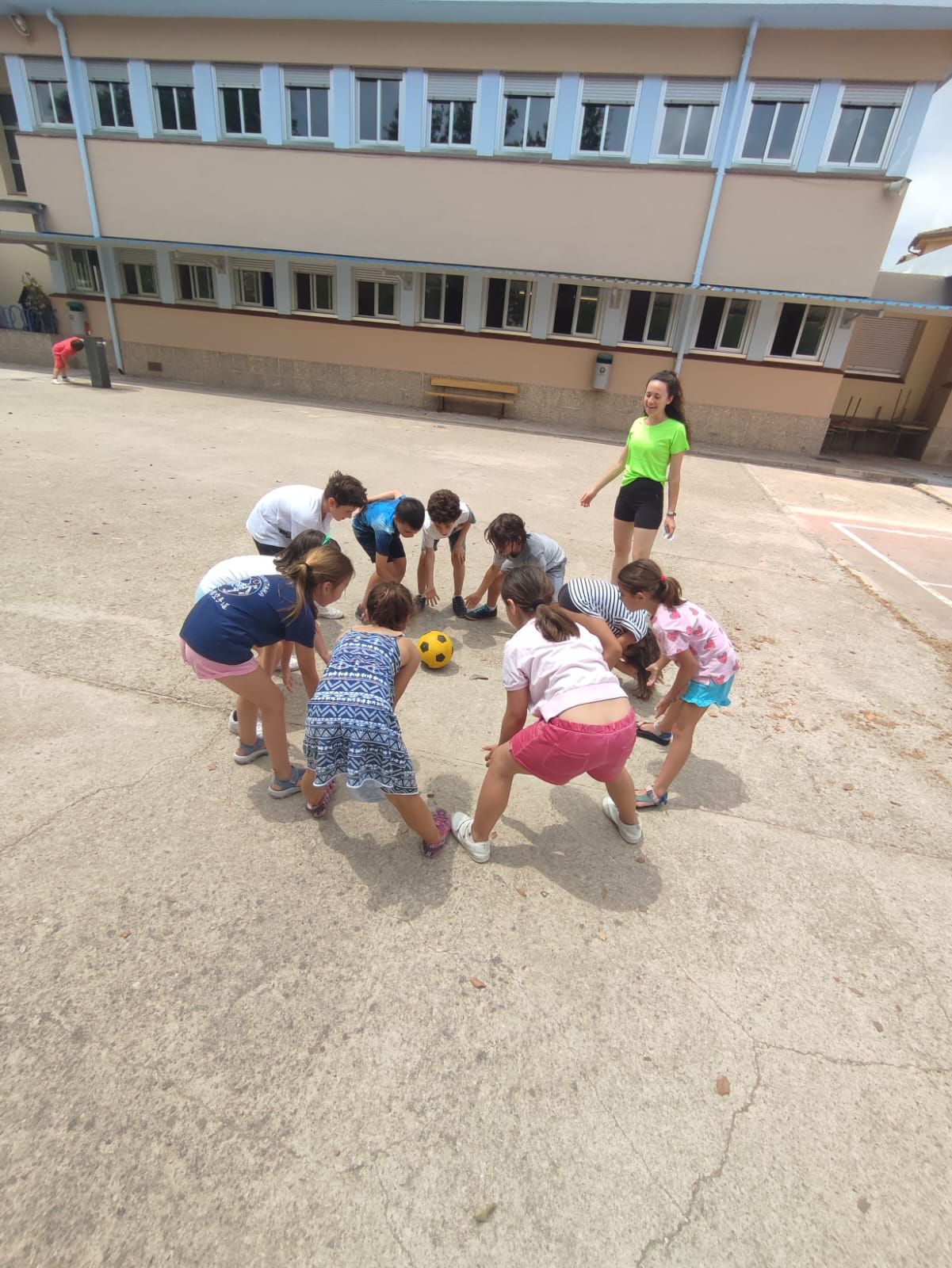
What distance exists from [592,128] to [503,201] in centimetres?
239

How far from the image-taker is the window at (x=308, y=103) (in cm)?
1453

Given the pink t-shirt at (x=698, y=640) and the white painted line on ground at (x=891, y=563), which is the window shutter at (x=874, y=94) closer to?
the white painted line on ground at (x=891, y=563)

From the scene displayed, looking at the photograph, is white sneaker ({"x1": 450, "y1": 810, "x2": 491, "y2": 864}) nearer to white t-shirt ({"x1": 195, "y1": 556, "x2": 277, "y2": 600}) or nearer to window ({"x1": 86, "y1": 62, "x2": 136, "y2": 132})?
white t-shirt ({"x1": 195, "y1": 556, "x2": 277, "y2": 600})

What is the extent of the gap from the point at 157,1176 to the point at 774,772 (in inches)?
127

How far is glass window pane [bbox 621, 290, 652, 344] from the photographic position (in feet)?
48.7

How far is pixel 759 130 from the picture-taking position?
1316cm

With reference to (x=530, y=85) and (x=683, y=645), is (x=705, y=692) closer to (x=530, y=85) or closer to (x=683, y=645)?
(x=683, y=645)

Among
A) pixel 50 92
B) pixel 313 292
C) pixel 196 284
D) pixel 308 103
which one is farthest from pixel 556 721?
pixel 50 92

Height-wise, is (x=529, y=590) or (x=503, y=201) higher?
(x=503, y=201)

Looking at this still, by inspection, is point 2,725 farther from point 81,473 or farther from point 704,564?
point 704,564

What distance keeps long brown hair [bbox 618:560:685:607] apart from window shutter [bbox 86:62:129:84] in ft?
68.2

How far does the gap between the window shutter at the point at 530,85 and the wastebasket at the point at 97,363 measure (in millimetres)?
10812

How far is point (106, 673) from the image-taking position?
3791 millimetres

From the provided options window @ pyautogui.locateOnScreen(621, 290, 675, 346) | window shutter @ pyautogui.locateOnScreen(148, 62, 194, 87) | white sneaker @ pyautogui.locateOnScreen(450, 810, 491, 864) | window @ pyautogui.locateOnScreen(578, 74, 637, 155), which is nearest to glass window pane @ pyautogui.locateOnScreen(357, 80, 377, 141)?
window shutter @ pyautogui.locateOnScreen(148, 62, 194, 87)
